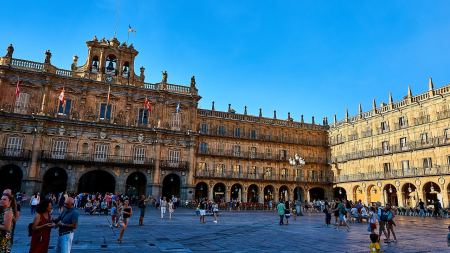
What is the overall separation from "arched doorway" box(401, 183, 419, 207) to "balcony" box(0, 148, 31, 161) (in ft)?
133

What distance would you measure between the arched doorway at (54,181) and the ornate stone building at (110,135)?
96 millimetres

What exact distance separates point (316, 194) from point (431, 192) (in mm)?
17531

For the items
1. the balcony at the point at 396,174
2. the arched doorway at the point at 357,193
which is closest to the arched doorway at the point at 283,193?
the balcony at the point at 396,174

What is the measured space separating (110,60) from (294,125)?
27603mm

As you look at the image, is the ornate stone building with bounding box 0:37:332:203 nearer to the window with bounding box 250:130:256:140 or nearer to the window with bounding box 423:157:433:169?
the window with bounding box 250:130:256:140

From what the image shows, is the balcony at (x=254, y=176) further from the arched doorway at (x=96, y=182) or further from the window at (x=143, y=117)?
the arched doorway at (x=96, y=182)

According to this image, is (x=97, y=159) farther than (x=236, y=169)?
No

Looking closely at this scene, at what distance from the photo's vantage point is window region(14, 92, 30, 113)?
105 ft

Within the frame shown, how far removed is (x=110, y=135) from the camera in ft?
113

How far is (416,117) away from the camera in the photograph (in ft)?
122

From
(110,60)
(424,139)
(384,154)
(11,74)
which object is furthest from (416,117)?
(11,74)

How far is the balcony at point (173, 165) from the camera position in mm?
35938

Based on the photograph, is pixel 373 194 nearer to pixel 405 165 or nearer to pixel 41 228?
pixel 405 165

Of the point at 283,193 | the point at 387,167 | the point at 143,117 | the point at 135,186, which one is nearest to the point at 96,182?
the point at 135,186
